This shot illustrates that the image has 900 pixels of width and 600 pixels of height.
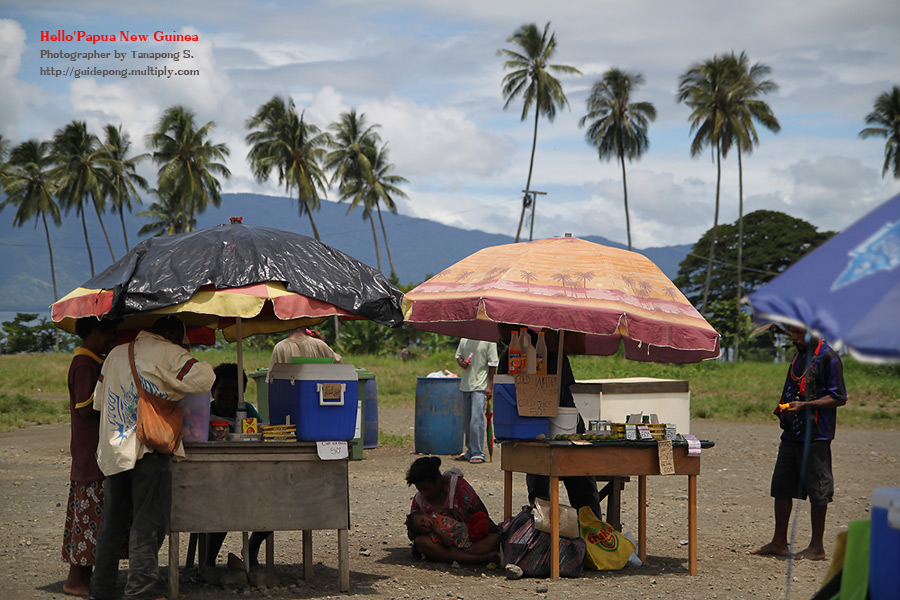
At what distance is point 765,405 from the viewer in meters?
20.9

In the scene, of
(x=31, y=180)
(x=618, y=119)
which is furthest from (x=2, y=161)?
(x=618, y=119)

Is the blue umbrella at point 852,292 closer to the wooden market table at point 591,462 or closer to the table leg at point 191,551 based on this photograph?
the wooden market table at point 591,462

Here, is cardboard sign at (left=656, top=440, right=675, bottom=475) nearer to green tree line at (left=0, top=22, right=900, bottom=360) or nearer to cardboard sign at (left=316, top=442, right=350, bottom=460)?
cardboard sign at (left=316, top=442, right=350, bottom=460)

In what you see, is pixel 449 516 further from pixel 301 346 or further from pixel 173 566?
pixel 301 346

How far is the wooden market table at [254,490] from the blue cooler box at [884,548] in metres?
3.47

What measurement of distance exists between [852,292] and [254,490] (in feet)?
13.3

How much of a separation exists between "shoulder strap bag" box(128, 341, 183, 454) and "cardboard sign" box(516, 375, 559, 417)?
8.03ft

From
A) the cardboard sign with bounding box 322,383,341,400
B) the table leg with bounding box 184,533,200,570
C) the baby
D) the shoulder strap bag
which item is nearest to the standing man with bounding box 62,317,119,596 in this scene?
the shoulder strap bag

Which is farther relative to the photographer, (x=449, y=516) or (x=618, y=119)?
(x=618, y=119)

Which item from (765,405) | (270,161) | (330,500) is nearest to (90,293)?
(330,500)

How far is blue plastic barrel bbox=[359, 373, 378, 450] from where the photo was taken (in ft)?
40.9

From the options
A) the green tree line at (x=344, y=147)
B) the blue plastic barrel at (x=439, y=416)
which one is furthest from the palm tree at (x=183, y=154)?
the blue plastic barrel at (x=439, y=416)

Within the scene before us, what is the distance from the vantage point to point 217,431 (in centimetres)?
619

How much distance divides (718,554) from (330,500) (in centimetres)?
351
